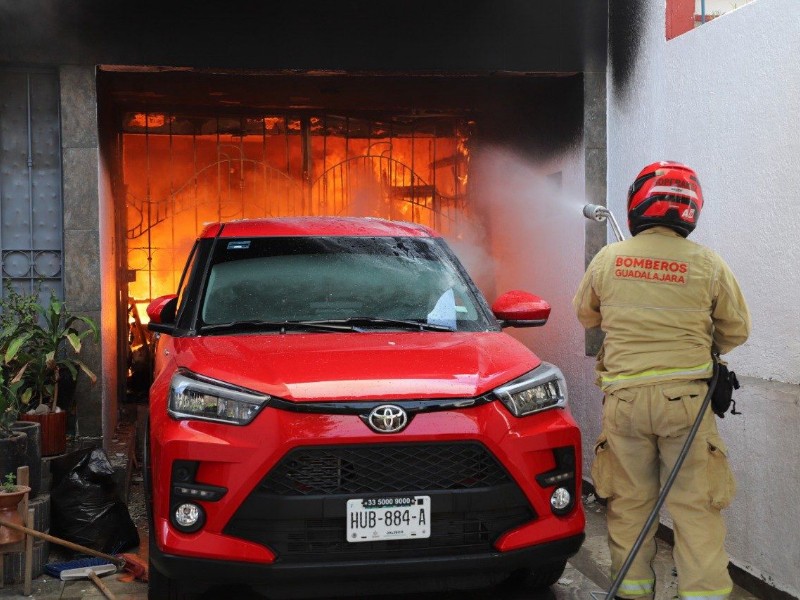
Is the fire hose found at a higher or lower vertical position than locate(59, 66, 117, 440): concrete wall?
lower

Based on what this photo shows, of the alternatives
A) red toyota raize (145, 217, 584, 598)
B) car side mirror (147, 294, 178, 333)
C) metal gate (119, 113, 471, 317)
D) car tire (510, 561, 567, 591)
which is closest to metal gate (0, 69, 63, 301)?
car side mirror (147, 294, 178, 333)

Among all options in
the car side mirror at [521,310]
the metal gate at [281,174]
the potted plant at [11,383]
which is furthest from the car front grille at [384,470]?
the metal gate at [281,174]

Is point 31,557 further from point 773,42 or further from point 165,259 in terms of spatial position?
point 165,259

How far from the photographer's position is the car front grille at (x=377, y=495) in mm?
4109

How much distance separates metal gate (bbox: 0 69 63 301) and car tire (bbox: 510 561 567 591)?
4.21 meters

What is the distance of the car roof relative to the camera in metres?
5.74

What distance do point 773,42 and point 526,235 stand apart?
4.24 metres

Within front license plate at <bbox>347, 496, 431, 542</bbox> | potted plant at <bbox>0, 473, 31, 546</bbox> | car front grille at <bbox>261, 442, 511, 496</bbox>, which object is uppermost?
car front grille at <bbox>261, 442, 511, 496</bbox>

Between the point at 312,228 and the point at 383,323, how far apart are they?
0.95 m

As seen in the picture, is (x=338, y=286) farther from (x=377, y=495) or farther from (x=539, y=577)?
(x=539, y=577)

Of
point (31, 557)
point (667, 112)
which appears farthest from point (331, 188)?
point (31, 557)

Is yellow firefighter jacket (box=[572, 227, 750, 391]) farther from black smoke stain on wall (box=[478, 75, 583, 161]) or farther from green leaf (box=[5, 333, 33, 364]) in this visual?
green leaf (box=[5, 333, 33, 364])

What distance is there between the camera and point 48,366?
686 cm

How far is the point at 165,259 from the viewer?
11164mm
